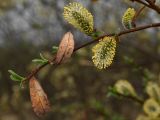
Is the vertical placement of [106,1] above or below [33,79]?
below

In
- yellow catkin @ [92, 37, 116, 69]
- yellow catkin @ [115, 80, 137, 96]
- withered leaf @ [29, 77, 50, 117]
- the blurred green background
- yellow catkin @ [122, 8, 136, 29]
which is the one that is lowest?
the blurred green background

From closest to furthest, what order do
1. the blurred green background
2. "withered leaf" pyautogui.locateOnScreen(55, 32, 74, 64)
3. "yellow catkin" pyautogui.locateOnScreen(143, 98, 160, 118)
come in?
"withered leaf" pyautogui.locateOnScreen(55, 32, 74, 64), "yellow catkin" pyautogui.locateOnScreen(143, 98, 160, 118), the blurred green background

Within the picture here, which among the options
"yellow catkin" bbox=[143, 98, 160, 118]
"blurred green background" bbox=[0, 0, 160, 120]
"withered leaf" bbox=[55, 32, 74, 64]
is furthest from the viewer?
"blurred green background" bbox=[0, 0, 160, 120]

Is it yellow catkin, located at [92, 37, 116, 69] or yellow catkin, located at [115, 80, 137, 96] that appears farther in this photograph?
Result: yellow catkin, located at [115, 80, 137, 96]

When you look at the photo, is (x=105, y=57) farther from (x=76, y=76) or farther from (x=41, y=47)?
(x=41, y=47)

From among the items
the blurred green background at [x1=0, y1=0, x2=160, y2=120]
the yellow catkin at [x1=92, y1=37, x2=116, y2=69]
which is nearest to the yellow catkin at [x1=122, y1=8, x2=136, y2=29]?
the yellow catkin at [x1=92, y1=37, x2=116, y2=69]

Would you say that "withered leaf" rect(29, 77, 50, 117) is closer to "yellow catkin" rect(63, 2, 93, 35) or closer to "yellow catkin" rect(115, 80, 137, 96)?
"yellow catkin" rect(63, 2, 93, 35)

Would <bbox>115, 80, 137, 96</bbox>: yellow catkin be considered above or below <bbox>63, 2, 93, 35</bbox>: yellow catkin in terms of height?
below

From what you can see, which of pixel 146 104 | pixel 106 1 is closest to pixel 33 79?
pixel 146 104

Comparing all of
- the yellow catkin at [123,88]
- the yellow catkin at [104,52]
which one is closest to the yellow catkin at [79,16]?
the yellow catkin at [104,52]
